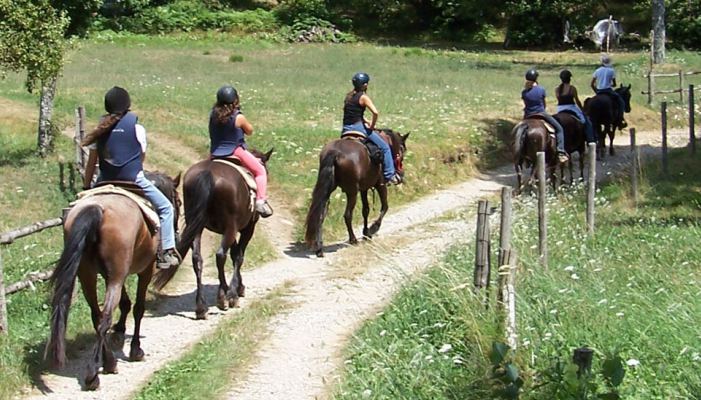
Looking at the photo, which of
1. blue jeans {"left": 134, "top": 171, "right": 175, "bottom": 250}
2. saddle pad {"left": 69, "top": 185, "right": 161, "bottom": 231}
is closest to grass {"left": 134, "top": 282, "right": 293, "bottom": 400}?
blue jeans {"left": 134, "top": 171, "right": 175, "bottom": 250}

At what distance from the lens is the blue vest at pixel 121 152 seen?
34.6 ft

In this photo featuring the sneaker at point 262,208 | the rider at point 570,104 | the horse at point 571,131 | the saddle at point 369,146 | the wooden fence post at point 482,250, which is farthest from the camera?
the rider at point 570,104

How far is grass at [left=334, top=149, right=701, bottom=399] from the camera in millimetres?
8305

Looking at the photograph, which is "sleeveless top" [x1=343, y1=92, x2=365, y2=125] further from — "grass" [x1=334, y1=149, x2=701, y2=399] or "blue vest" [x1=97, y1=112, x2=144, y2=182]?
"blue vest" [x1=97, y1=112, x2=144, y2=182]

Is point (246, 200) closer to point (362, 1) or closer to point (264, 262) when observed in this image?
point (264, 262)

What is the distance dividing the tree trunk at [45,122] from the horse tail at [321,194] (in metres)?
7.38

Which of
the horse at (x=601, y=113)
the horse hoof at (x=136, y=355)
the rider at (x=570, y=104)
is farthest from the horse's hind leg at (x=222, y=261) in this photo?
the horse at (x=601, y=113)

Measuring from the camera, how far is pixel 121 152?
34.9 feet

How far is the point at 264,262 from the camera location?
15969 mm

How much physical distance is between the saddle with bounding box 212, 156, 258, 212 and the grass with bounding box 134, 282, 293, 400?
1.41 metres

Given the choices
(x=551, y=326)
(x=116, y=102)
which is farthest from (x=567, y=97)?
(x=551, y=326)

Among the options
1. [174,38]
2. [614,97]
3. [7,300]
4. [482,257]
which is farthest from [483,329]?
[174,38]

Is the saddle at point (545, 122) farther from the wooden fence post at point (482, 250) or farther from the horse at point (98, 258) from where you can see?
the horse at point (98, 258)

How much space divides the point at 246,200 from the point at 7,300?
3.15 m
